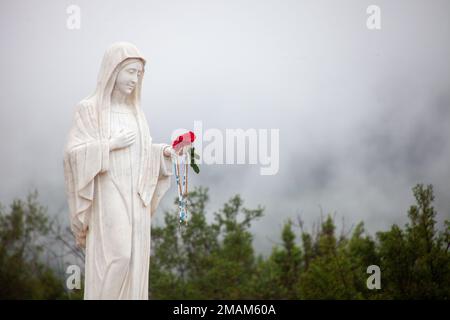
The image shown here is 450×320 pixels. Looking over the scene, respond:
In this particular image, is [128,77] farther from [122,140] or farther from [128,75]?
[122,140]

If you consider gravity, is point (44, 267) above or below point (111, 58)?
below

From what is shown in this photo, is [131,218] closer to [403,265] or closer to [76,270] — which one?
[76,270]

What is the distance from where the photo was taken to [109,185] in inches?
385

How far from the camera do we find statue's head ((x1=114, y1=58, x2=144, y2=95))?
10.1 metres

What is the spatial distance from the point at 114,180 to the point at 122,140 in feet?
1.66

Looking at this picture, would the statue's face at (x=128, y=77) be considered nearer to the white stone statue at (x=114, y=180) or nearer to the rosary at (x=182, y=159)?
the white stone statue at (x=114, y=180)

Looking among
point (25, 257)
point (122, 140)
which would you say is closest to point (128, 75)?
point (122, 140)

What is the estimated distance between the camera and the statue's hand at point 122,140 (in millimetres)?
9859

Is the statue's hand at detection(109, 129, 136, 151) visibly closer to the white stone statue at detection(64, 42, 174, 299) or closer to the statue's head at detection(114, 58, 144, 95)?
the white stone statue at detection(64, 42, 174, 299)

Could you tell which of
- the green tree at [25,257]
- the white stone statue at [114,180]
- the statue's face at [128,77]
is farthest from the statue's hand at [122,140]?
the green tree at [25,257]

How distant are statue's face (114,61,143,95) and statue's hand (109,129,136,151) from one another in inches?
21.3

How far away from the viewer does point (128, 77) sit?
10.1 metres
